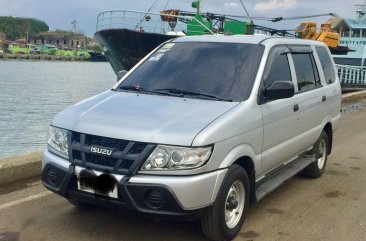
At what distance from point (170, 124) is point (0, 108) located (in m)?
17.8

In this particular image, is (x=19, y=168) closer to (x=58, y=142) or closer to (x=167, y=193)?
(x=58, y=142)

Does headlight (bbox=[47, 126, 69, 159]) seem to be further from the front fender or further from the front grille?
the front fender

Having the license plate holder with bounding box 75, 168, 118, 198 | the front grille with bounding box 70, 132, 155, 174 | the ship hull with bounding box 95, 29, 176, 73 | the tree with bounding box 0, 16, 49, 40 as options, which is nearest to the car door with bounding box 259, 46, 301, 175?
the front grille with bounding box 70, 132, 155, 174

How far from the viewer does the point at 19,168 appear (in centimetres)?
575

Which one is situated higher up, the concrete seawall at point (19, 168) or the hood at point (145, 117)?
the hood at point (145, 117)

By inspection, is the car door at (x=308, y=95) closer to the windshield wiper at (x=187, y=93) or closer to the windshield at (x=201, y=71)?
the windshield at (x=201, y=71)

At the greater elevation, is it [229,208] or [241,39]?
[241,39]

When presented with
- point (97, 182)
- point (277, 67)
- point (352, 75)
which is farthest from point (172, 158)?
point (352, 75)

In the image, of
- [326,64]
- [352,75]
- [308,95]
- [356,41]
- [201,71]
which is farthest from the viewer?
[356,41]

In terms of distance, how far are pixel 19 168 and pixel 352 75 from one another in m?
23.1

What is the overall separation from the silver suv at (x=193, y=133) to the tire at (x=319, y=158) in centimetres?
65

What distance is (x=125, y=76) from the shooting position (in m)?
5.13

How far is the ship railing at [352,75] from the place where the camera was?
25436 mm

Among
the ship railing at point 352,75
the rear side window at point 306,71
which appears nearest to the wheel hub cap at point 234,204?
the rear side window at point 306,71
